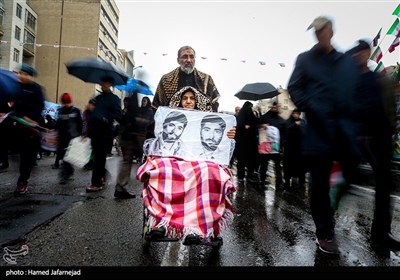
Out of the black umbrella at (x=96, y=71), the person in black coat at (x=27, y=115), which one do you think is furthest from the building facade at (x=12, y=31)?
the person in black coat at (x=27, y=115)

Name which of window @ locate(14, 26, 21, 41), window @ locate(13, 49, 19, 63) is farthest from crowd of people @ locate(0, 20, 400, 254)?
window @ locate(14, 26, 21, 41)

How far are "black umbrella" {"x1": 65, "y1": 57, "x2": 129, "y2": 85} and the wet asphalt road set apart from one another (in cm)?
228

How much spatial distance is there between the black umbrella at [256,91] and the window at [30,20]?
44694 millimetres

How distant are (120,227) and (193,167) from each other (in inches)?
54.1

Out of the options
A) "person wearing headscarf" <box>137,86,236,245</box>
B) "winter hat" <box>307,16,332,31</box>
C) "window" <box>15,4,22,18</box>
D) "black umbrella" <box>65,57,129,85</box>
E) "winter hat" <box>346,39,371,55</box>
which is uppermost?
"window" <box>15,4,22,18</box>

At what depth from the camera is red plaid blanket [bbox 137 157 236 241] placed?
2.32 meters

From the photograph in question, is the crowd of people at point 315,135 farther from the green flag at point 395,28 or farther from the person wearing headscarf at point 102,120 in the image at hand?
the green flag at point 395,28

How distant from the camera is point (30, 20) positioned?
1743 inches

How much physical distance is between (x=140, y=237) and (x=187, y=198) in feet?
3.11

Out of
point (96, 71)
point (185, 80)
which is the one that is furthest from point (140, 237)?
point (96, 71)

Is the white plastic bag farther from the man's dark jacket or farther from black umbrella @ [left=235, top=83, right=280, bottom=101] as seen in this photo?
black umbrella @ [left=235, top=83, right=280, bottom=101]

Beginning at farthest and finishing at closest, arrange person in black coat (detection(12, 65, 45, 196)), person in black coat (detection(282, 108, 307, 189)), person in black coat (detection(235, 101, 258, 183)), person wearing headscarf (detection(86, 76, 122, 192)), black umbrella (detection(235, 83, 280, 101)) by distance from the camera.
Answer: black umbrella (detection(235, 83, 280, 101)) → person in black coat (detection(235, 101, 258, 183)) → person in black coat (detection(282, 108, 307, 189)) → person wearing headscarf (detection(86, 76, 122, 192)) → person in black coat (detection(12, 65, 45, 196))

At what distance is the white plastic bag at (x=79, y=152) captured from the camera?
5.11 m

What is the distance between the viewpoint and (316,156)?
2859 millimetres
